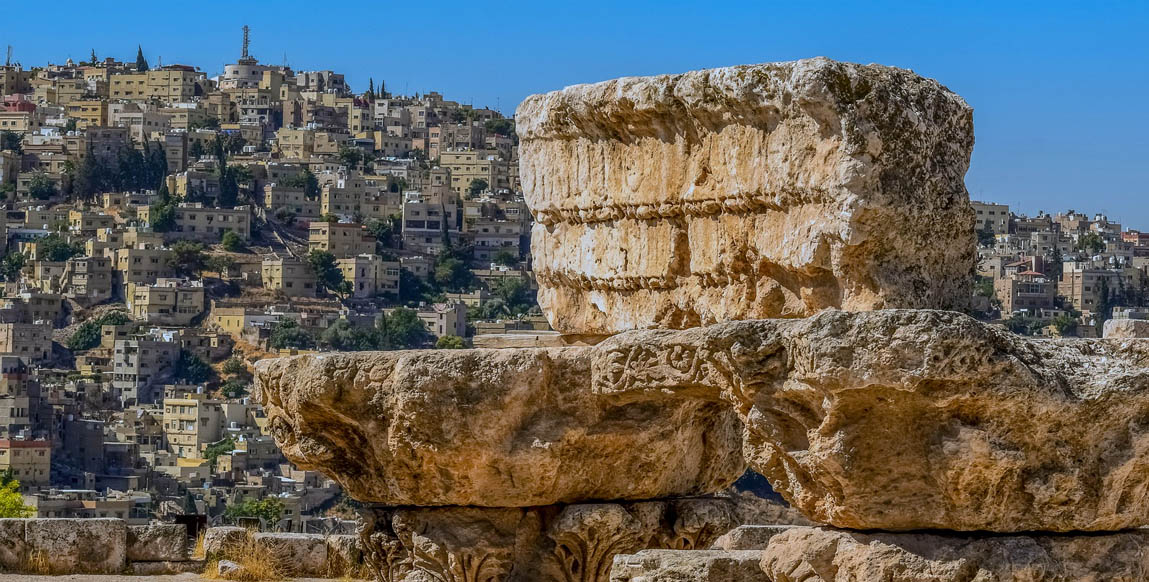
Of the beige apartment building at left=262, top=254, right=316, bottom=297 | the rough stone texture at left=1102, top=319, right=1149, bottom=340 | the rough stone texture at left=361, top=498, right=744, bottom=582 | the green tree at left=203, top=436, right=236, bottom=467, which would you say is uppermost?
the beige apartment building at left=262, top=254, right=316, bottom=297

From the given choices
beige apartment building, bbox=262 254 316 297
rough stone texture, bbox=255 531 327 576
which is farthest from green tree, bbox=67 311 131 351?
rough stone texture, bbox=255 531 327 576

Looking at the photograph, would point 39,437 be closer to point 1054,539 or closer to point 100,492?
point 100,492

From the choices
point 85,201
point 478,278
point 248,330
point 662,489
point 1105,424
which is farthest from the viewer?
point 85,201

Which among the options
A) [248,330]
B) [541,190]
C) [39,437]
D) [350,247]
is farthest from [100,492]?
[541,190]

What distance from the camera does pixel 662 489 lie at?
29.3ft

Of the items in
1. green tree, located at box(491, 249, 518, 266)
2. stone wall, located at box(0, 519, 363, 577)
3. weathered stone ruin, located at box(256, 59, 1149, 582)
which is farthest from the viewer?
green tree, located at box(491, 249, 518, 266)

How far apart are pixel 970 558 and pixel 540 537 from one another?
2.90m

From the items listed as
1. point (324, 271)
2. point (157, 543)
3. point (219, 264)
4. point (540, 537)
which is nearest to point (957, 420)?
point (540, 537)

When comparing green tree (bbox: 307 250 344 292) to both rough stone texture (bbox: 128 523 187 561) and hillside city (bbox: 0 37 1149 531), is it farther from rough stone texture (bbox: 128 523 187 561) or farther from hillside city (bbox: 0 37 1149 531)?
rough stone texture (bbox: 128 523 187 561)

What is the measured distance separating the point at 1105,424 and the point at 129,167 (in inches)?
6014

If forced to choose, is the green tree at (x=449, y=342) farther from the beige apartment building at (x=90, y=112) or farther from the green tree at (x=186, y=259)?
the beige apartment building at (x=90, y=112)

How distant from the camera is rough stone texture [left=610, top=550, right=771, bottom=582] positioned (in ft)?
22.2

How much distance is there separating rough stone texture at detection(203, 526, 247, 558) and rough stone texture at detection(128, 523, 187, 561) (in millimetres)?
126

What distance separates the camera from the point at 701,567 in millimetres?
6773
